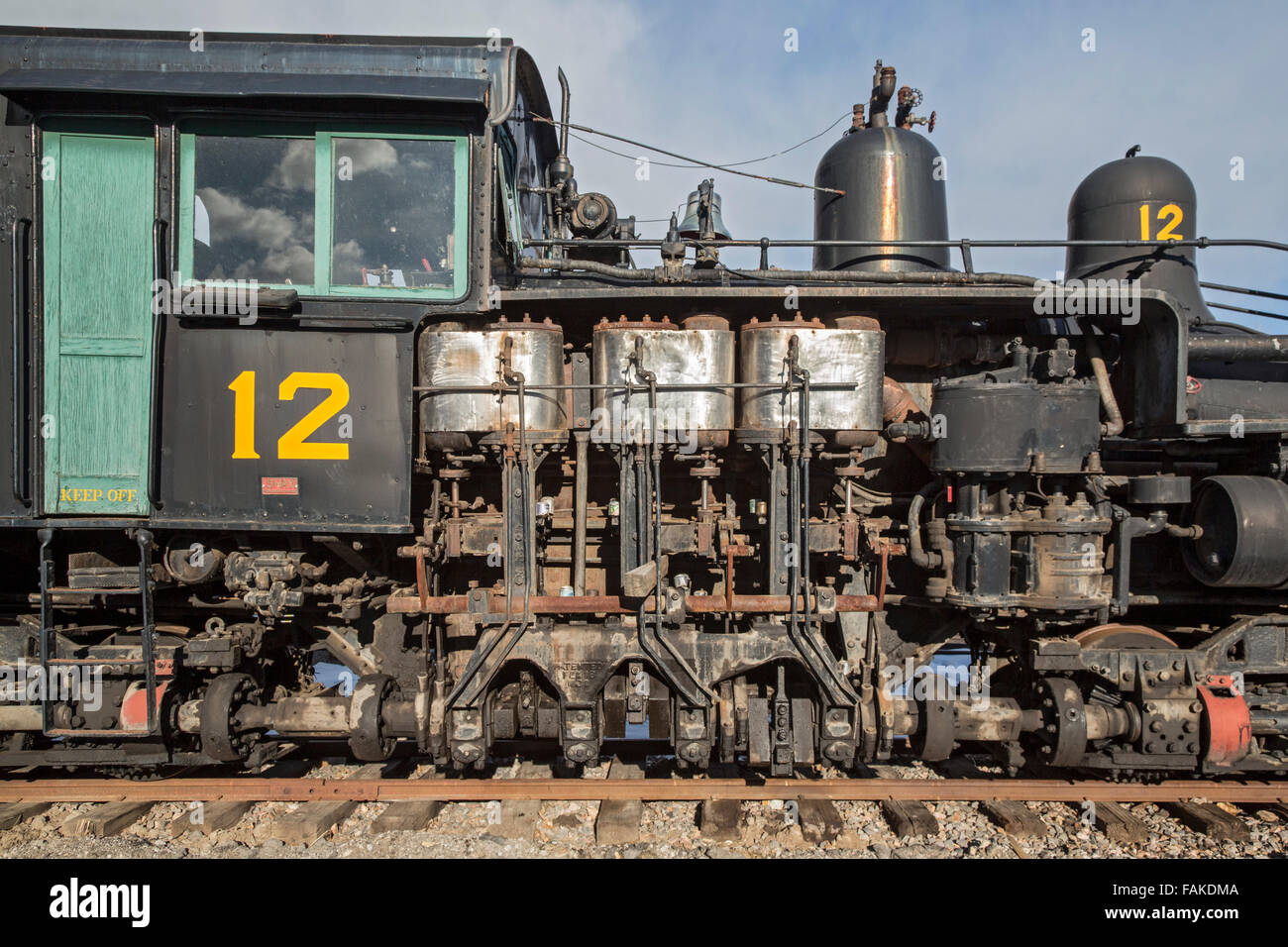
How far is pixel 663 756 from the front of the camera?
575 centimetres

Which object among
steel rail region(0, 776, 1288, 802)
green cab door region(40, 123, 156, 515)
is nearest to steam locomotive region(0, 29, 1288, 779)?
green cab door region(40, 123, 156, 515)

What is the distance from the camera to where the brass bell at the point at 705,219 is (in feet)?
20.2

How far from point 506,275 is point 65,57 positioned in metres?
2.96

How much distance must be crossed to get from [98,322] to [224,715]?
2589 mm

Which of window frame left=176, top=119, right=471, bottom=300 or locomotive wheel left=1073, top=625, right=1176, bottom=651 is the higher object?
window frame left=176, top=119, right=471, bottom=300

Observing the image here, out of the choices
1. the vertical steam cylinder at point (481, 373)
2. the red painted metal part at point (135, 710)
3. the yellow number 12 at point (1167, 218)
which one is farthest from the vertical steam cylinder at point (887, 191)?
the red painted metal part at point (135, 710)

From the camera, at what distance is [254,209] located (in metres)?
4.62

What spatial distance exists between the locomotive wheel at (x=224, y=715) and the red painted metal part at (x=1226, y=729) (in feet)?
20.6

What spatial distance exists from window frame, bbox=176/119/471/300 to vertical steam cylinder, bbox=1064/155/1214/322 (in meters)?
4.83

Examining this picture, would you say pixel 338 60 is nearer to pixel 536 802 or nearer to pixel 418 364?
pixel 418 364

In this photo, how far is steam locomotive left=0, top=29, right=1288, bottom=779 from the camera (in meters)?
4.54

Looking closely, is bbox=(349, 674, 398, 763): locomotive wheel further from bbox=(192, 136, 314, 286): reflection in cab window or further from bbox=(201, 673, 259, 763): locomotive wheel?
bbox=(192, 136, 314, 286): reflection in cab window

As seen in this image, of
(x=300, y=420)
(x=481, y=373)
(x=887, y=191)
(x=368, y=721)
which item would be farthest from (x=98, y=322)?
(x=887, y=191)

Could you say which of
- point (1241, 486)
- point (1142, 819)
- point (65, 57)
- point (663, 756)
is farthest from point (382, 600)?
point (1241, 486)
